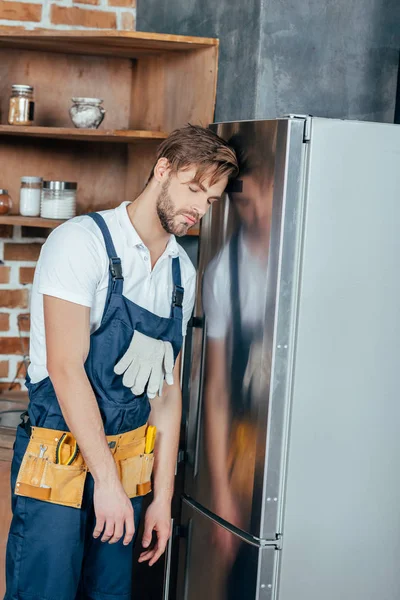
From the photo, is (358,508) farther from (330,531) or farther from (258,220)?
(258,220)

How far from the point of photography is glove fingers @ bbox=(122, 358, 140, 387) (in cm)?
189

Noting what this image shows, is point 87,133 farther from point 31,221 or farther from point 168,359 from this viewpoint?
point 168,359

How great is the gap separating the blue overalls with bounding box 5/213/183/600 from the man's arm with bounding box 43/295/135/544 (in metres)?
0.07

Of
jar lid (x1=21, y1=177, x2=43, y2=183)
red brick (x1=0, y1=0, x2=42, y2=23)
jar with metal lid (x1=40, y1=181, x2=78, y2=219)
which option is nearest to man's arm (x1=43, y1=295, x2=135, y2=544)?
jar with metal lid (x1=40, y1=181, x2=78, y2=219)

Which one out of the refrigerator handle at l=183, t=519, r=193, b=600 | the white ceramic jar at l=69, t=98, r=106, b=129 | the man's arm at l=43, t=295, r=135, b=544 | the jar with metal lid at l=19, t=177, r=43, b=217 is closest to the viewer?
the man's arm at l=43, t=295, r=135, b=544

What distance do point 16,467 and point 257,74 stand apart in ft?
3.81

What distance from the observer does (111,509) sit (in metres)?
1.85

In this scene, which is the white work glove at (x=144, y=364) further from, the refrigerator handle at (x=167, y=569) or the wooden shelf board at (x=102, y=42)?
the wooden shelf board at (x=102, y=42)

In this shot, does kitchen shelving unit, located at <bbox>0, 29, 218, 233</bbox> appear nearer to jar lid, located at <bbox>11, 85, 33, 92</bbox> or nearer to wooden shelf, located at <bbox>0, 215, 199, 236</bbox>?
wooden shelf, located at <bbox>0, 215, 199, 236</bbox>

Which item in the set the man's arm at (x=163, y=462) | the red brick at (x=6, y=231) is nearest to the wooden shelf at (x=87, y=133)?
the red brick at (x=6, y=231)

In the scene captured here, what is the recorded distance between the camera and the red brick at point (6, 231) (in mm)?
2912

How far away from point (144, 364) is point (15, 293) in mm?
1155

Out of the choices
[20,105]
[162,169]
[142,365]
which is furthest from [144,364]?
[20,105]

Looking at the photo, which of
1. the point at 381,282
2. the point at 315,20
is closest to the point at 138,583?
the point at 381,282
